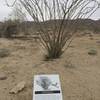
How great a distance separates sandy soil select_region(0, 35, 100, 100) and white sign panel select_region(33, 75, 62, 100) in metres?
0.55

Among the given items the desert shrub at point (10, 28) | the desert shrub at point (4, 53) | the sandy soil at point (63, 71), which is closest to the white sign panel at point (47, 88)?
the sandy soil at point (63, 71)

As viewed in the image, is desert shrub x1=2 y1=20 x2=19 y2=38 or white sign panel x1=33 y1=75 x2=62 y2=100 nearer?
white sign panel x1=33 y1=75 x2=62 y2=100

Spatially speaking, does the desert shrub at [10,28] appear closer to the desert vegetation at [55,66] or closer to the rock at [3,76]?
the desert vegetation at [55,66]

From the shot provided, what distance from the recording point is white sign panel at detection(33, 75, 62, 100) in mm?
4904

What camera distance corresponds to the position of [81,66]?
7.42 meters

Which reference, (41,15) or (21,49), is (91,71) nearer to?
(41,15)

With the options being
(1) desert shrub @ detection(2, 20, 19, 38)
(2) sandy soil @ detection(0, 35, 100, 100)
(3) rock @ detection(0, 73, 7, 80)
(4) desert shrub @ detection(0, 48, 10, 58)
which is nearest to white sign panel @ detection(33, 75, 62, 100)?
(2) sandy soil @ detection(0, 35, 100, 100)

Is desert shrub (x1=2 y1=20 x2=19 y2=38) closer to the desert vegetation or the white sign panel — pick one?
the desert vegetation

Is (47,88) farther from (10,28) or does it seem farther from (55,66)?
(10,28)

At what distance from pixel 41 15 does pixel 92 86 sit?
283cm

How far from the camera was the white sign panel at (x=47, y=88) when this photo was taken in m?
4.90

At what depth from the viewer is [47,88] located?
5105 mm

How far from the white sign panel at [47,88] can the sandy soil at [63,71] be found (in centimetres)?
55

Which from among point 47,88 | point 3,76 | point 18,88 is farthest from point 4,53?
point 47,88
